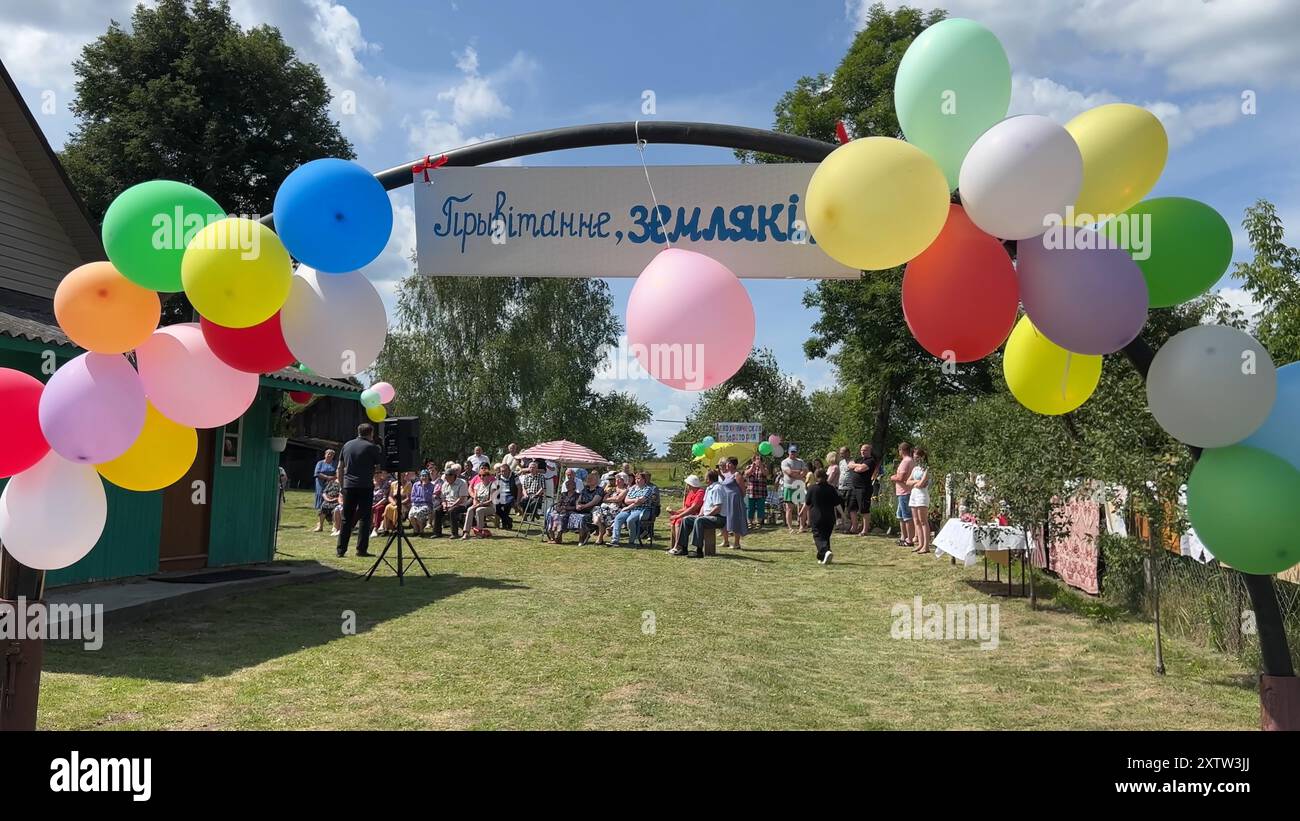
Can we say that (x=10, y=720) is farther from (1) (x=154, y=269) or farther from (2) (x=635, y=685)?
(2) (x=635, y=685)

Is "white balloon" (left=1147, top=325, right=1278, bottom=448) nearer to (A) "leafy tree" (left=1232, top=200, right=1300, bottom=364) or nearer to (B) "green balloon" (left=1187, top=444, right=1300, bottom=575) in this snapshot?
(B) "green balloon" (left=1187, top=444, right=1300, bottom=575)

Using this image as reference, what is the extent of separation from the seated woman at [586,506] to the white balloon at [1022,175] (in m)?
13.4

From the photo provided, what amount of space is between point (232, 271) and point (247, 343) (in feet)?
1.33

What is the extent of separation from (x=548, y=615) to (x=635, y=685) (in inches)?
112

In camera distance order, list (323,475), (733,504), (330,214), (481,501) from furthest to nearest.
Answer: (323,475)
(481,501)
(733,504)
(330,214)

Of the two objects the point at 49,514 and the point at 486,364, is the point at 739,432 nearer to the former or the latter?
the point at 486,364

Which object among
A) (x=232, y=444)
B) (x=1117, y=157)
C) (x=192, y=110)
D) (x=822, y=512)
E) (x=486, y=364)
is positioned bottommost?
(x=822, y=512)

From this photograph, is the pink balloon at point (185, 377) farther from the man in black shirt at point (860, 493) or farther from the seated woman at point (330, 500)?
the man in black shirt at point (860, 493)

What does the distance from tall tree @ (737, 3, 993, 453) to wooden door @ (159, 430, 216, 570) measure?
1499 centimetres

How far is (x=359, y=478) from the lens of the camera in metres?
12.9

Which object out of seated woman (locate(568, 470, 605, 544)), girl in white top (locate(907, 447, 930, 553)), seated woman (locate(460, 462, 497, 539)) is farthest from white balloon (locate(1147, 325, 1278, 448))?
seated woman (locate(460, 462, 497, 539))

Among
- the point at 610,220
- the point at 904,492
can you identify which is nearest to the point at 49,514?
the point at 610,220

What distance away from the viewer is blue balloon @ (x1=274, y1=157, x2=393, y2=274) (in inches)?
143

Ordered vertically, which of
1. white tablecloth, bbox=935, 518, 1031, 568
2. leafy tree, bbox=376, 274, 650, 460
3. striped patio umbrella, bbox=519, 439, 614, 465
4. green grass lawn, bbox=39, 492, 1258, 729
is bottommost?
green grass lawn, bbox=39, 492, 1258, 729
